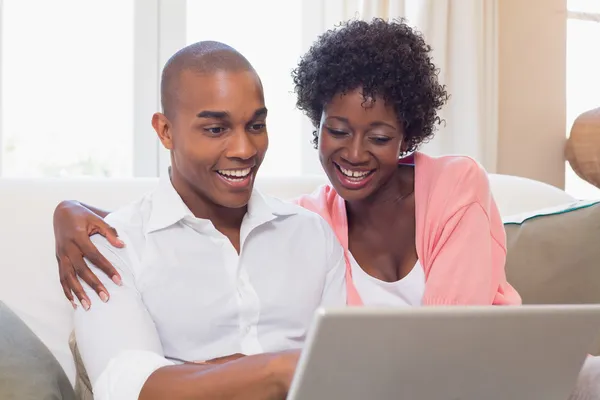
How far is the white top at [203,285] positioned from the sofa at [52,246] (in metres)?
0.38

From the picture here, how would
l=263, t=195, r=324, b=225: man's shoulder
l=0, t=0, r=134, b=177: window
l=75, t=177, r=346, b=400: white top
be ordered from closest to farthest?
1. l=75, t=177, r=346, b=400: white top
2. l=263, t=195, r=324, b=225: man's shoulder
3. l=0, t=0, r=134, b=177: window

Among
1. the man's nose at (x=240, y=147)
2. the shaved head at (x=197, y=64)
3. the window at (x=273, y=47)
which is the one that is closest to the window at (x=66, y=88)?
the window at (x=273, y=47)

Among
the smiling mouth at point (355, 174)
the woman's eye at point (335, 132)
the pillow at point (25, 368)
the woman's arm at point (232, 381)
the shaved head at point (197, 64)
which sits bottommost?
the pillow at point (25, 368)

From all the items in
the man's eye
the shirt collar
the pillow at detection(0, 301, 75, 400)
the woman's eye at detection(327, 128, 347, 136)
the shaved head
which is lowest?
the pillow at detection(0, 301, 75, 400)

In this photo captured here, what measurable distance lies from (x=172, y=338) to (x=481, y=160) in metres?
1.74

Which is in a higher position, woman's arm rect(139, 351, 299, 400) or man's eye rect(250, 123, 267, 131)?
man's eye rect(250, 123, 267, 131)

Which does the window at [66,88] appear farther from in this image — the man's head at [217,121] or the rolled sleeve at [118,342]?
the rolled sleeve at [118,342]

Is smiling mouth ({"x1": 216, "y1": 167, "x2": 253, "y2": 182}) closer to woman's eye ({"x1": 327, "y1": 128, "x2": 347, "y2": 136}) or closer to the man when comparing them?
the man

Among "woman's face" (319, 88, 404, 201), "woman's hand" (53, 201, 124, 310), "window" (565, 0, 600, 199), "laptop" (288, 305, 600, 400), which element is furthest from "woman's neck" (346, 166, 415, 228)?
"window" (565, 0, 600, 199)

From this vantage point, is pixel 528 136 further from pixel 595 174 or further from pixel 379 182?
pixel 379 182

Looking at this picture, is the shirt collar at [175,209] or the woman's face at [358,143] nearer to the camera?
the shirt collar at [175,209]

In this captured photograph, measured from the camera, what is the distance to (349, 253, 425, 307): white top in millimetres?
1652

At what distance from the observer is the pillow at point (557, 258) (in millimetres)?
1927

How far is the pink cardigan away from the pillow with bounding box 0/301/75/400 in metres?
0.59
